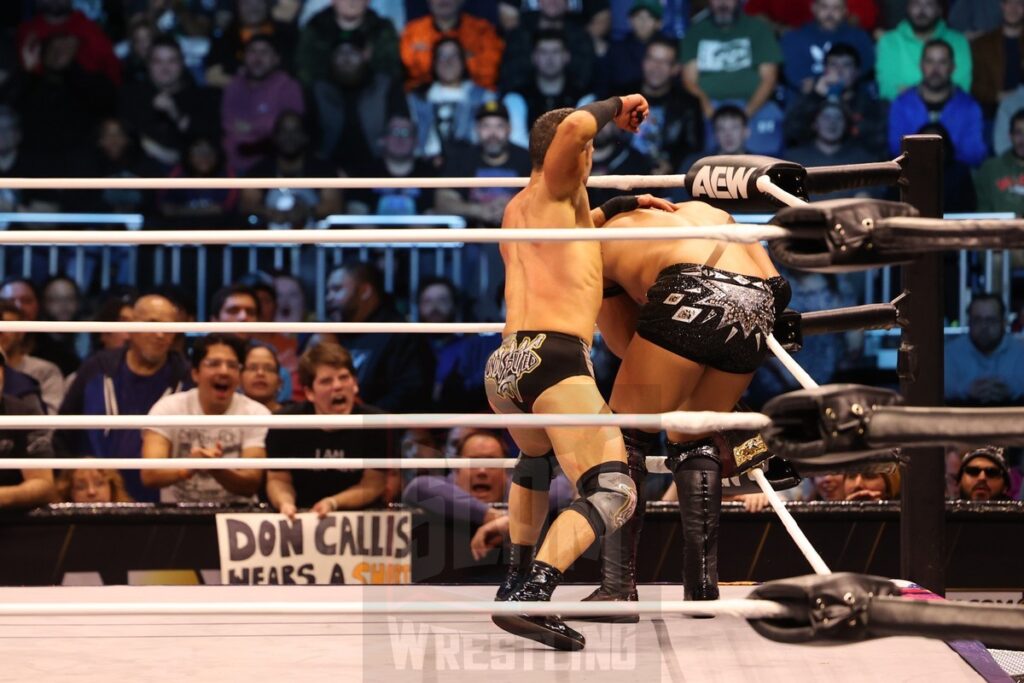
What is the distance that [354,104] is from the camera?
510cm

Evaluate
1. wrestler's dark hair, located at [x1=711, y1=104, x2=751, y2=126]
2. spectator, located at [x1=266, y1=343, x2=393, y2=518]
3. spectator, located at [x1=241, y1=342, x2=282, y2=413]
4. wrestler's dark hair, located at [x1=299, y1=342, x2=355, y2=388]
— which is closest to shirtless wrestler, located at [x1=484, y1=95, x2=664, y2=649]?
spectator, located at [x1=266, y1=343, x2=393, y2=518]

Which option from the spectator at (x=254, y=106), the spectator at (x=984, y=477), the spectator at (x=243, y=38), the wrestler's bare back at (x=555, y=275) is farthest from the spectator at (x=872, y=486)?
the spectator at (x=243, y=38)

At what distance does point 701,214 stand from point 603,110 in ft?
1.22

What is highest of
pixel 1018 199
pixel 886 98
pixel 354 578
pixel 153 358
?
pixel 886 98

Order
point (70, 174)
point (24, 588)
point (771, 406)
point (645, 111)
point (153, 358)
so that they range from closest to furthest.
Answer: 1. point (771, 406)
2. point (645, 111)
3. point (24, 588)
4. point (153, 358)
5. point (70, 174)

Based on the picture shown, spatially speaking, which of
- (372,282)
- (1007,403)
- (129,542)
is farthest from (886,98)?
(129,542)

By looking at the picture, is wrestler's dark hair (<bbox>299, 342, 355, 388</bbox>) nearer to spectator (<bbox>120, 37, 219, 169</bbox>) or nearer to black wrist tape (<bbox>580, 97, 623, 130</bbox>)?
black wrist tape (<bbox>580, 97, 623, 130</bbox>)

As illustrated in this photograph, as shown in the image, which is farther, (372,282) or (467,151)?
(467,151)

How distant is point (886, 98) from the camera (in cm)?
497

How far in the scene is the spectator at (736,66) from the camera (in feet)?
16.3

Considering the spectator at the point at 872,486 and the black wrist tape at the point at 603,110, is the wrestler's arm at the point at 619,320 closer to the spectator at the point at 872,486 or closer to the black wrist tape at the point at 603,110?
the black wrist tape at the point at 603,110

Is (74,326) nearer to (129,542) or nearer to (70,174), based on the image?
(129,542)

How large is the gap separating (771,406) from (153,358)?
2.74 meters

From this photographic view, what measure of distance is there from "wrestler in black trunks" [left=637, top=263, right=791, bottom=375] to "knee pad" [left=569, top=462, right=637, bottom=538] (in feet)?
0.94
